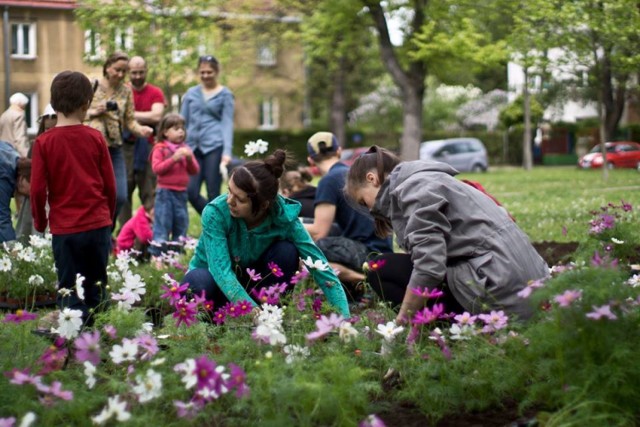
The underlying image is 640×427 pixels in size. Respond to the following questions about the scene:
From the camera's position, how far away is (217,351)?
465 cm

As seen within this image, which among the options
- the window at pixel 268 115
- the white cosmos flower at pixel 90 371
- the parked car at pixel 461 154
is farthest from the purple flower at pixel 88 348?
the window at pixel 268 115

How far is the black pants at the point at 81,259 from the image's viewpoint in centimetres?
632

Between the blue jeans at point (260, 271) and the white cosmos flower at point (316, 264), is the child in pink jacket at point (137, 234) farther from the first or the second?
the white cosmos flower at point (316, 264)

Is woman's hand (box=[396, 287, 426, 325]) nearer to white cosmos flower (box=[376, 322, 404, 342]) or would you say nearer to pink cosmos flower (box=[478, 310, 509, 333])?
white cosmos flower (box=[376, 322, 404, 342])

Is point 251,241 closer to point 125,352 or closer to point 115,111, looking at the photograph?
point 125,352

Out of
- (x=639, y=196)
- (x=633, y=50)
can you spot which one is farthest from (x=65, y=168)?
(x=633, y=50)

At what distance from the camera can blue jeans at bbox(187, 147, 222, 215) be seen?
37.0ft

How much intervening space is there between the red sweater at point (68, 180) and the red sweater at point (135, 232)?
3.90 meters

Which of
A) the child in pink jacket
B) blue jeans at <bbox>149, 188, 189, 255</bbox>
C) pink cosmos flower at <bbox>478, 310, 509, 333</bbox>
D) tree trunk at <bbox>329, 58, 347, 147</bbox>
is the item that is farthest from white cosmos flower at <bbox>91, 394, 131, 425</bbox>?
tree trunk at <bbox>329, 58, 347, 147</bbox>

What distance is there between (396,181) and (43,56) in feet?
149

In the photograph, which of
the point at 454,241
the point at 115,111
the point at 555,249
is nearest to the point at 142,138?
the point at 115,111

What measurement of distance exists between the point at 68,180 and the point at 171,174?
4.13 m

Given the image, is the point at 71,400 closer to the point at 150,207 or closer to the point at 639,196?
the point at 150,207

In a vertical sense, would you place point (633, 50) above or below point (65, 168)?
above
